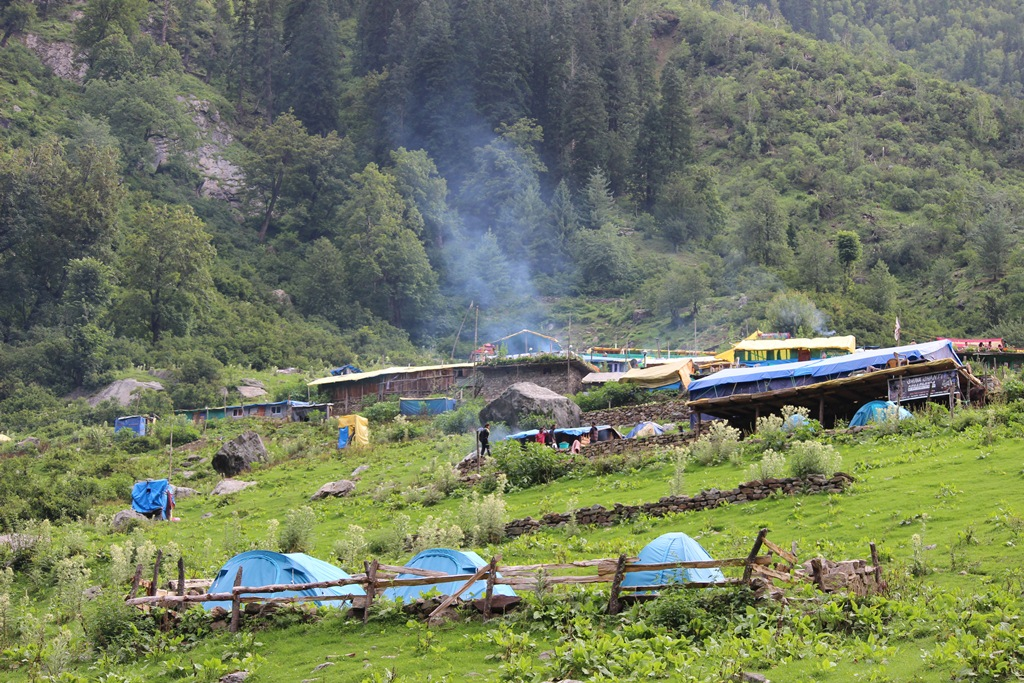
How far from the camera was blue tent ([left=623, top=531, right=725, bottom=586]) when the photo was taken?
18219 mm

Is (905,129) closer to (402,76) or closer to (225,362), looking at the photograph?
(402,76)

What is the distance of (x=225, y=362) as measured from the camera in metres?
72.7

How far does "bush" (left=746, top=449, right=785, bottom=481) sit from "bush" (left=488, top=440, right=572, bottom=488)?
7999 millimetres

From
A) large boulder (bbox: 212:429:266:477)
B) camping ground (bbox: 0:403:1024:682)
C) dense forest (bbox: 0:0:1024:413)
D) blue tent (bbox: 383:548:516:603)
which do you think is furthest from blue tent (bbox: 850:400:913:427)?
dense forest (bbox: 0:0:1024:413)

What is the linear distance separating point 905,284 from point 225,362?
40.8m

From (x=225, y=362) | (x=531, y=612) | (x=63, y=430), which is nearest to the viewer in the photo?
(x=531, y=612)

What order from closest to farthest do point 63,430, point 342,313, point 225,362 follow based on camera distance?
point 63,430
point 225,362
point 342,313

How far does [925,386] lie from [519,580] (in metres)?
18.8

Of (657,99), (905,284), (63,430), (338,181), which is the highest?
(657,99)

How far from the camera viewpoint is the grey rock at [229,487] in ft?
133

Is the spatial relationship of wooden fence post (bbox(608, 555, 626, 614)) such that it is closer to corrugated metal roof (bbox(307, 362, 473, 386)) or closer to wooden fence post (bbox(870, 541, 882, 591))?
wooden fence post (bbox(870, 541, 882, 591))

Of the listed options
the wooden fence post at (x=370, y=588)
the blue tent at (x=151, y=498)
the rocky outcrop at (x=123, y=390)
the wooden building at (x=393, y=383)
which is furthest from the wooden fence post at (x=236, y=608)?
the rocky outcrop at (x=123, y=390)

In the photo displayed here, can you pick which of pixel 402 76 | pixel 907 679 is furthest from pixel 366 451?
pixel 402 76

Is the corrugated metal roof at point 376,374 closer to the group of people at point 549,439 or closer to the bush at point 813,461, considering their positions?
the group of people at point 549,439
